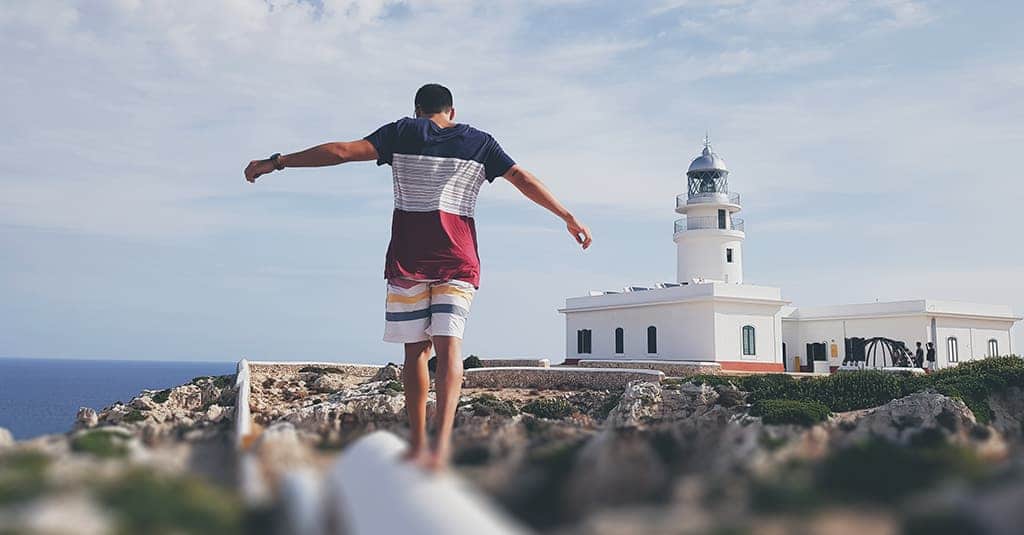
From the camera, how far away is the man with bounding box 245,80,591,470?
15.9 feet

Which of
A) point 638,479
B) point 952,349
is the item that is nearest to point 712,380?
point 952,349

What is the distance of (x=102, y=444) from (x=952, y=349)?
3397 cm

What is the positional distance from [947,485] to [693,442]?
4.49 feet

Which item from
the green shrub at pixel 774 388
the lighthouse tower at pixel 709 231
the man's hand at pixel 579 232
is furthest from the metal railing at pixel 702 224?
the man's hand at pixel 579 232

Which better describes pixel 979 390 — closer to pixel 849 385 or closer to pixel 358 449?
pixel 849 385

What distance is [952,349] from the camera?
3212 cm

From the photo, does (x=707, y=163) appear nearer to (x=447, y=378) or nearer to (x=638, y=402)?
(x=638, y=402)

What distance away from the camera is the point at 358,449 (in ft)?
8.90

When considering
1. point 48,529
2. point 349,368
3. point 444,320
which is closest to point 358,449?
point 48,529

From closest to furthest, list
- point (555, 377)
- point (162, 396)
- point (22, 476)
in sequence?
point (22, 476) → point (162, 396) → point (555, 377)

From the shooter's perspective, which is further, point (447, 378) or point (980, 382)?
point (980, 382)

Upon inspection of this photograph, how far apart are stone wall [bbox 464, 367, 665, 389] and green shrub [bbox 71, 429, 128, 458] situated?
21.4 m

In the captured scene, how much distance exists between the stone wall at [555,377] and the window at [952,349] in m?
13.5

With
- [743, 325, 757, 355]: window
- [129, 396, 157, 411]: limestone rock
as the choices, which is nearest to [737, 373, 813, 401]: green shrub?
[743, 325, 757, 355]: window
